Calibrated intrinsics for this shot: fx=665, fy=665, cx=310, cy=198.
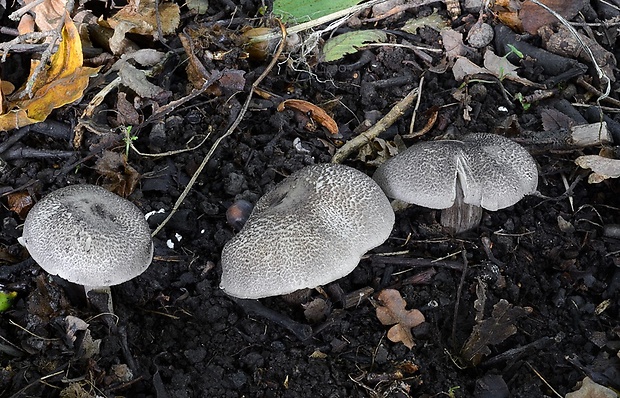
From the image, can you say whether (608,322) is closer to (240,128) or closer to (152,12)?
(240,128)

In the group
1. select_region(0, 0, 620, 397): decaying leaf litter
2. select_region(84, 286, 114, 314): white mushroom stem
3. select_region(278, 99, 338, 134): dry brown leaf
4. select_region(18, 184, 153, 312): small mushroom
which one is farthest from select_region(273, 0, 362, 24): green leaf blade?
select_region(84, 286, 114, 314): white mushroom stem

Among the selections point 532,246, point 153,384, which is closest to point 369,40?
point 532,246

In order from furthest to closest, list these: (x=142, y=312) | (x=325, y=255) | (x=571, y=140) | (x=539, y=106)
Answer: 1. (x=539, y=106)
2. (x=571, y=140)
3. (x=142, y=312)
4. (x=325, y=255)

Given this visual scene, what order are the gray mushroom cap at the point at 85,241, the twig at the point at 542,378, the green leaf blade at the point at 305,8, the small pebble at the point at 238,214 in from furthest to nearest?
the green leaf blade at the point at 305,8
the small pebble at the point at 238,214
the twig at the point at 542,378
the gray mushroom cap at the point at 85,241

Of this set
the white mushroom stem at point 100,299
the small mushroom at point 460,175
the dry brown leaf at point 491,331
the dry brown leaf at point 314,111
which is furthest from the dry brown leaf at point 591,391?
the white mushroom stem at point 100,299

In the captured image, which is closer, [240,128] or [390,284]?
[390,284]

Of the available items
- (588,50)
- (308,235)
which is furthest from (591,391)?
Answer: (588,50)

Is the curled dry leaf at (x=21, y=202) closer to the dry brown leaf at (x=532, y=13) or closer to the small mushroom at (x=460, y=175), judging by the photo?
the small mushroom at (x=460, y=175)

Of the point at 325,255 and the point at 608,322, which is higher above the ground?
the point at 325,255
